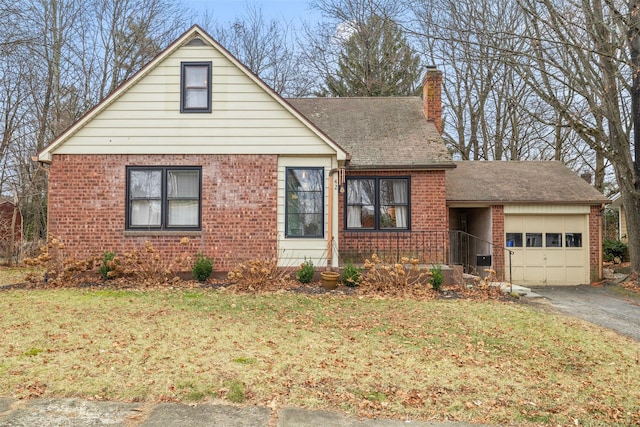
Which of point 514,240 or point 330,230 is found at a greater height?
point 330,230

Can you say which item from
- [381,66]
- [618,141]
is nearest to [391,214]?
[618,141]

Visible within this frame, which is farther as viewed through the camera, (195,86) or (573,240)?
(573,240)

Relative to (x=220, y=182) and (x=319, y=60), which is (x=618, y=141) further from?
(x=319, y=60)

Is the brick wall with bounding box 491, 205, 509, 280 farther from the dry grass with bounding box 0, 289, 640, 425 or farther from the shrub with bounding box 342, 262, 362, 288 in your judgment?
the dry grass with bounding box 0, 289, 640, 425

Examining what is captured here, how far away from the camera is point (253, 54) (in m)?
28.0

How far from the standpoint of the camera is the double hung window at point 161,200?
11555 mm

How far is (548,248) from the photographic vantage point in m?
14.9

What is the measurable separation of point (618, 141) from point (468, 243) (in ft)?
18.5

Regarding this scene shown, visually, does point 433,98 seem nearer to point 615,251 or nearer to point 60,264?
point 60,264

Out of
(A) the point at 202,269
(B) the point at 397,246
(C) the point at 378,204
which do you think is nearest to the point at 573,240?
(B) the point at 397,246

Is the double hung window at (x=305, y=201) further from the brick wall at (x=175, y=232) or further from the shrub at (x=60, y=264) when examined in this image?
the shrub at (x=60, y=264)

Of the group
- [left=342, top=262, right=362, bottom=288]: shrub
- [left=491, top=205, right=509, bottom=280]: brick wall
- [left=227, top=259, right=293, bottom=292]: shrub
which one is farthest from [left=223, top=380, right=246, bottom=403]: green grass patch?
[left=491, top=205, right=509, bottom=280]: brick wall

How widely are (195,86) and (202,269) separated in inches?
182

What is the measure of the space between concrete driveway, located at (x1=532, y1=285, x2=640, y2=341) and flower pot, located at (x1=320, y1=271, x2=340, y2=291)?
195 inches
